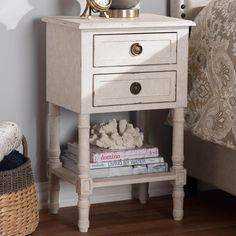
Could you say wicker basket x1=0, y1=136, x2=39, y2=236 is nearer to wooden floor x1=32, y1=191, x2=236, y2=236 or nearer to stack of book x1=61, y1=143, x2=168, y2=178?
wooden floor x1=32, y1=191, x2=236, y2=236

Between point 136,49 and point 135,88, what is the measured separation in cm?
13

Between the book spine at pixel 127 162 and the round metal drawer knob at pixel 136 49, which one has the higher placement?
the round metal drawer knob at pixel 136 49

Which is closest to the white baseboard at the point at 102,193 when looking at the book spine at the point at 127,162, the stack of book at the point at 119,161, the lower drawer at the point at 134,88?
the stack of book at the point at 119,161

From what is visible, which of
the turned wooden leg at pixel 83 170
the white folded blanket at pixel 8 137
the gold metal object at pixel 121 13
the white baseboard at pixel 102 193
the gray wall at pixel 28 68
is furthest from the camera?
the white baseboard at pixel 102 193

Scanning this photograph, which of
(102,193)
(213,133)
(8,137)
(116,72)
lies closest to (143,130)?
(102,193)

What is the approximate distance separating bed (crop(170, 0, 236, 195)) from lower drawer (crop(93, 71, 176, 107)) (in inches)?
7.0

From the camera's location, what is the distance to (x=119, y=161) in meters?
2.73

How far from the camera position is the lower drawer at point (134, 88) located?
8.35 feet

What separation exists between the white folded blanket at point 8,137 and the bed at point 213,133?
663 millimetres

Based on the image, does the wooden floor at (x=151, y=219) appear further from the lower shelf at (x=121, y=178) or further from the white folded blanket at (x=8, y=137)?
the white folded blanket at (x=8, y=137)

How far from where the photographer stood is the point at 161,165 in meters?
2.79

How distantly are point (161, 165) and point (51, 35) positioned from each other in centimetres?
61

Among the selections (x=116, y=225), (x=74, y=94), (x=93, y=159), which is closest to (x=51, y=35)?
(x=74, y=94)

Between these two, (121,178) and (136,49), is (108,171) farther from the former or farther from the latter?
(136,49)
